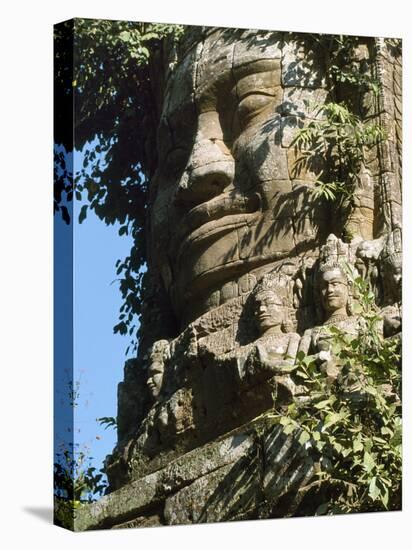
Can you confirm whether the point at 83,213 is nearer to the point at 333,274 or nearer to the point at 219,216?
the point at 219,216

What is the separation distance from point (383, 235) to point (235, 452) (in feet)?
6.44

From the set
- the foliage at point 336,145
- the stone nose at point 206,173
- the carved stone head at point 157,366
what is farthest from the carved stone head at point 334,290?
the carved stone head at point 157,366

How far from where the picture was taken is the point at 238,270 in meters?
14.1

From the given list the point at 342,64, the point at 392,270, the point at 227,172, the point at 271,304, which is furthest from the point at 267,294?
the point at 342,64

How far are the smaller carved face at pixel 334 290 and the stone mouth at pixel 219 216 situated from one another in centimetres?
78

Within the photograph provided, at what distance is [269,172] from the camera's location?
1408 cm

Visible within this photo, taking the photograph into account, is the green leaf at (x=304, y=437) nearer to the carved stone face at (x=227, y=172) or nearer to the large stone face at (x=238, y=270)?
the large stone face at (x=238, y=270)

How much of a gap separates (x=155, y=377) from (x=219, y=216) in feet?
4.23

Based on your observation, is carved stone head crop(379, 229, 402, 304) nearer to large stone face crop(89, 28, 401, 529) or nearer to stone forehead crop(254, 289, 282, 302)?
large stone face crop(89, 28, 401, 529)

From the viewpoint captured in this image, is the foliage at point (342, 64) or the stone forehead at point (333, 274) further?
the foliage at point (342, 64)

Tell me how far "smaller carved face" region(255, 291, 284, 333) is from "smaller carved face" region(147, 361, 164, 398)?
0.82 m

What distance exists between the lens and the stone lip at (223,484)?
43.6 feet

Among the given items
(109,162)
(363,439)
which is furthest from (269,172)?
(363,439)

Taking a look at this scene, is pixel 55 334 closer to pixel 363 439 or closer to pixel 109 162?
pixel 109 162
